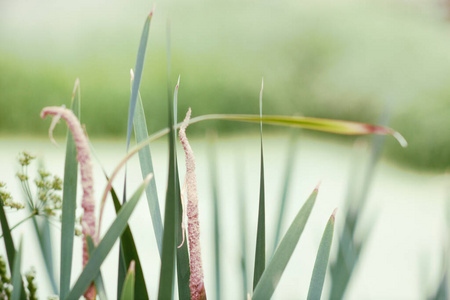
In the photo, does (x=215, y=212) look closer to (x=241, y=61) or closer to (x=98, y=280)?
(x=98, y=280)

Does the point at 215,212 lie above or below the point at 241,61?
below

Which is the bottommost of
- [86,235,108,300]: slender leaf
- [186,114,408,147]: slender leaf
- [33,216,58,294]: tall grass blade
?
[33,216,58,294]: tall grass blade

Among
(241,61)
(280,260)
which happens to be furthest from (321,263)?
(241,61)

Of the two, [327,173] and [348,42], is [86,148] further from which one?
[348,42]

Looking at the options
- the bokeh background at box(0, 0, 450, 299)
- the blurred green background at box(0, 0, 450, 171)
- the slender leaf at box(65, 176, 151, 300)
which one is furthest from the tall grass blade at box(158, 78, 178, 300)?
the blurred green background at box(0, 0, 450, 171)

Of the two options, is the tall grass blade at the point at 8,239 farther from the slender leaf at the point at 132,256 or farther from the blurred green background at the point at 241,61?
the blurred green background at the point at 241,61

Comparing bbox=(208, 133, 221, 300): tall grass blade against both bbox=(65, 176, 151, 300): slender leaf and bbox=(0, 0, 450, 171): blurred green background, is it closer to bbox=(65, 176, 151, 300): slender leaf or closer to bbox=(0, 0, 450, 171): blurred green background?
bbox=(65, 176, 151, 300): slender leaf
